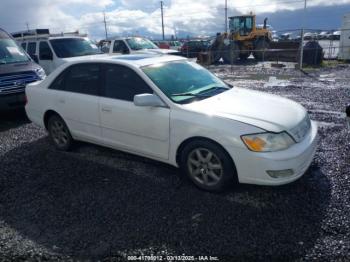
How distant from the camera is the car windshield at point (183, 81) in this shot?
3.94m

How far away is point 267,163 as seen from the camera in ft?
10.6

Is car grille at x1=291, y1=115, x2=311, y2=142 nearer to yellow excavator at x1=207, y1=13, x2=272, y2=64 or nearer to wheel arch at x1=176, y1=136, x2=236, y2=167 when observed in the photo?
wheel arch at x1=176, y1=136, x2=236, y2=167

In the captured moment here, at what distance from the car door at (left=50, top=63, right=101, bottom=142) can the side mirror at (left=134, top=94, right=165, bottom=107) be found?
0.97 m

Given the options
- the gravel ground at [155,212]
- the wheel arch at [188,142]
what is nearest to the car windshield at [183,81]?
the wheel arch at [188,142]

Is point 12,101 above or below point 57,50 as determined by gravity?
below

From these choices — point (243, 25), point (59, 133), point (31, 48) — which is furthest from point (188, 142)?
point (243, 25)

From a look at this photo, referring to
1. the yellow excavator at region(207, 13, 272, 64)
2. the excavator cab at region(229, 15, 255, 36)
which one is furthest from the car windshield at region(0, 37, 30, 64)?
the excavator cab at region(229, 15, 255, 36)

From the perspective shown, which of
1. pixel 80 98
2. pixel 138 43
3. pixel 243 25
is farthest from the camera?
pixel 243 25

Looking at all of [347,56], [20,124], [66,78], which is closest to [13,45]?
[20,124]

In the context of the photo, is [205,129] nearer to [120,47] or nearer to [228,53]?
[120,47]

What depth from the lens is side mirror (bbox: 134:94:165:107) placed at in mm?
3701

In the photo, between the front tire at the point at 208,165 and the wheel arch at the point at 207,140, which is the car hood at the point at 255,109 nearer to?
the wheel arch at the point at 207,140

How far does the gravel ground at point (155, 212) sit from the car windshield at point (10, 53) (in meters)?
3.71

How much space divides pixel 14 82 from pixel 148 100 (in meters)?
4.76
